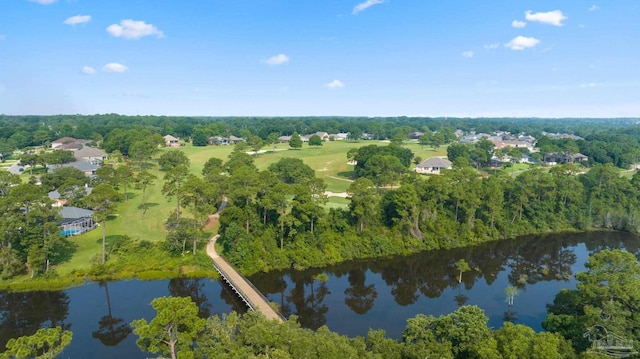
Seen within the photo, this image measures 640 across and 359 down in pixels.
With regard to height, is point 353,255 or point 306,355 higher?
point 306,355

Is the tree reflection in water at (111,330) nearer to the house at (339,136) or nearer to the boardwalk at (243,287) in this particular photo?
the boardwalk at (243,287)

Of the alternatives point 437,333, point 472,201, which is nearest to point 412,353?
point 437,333

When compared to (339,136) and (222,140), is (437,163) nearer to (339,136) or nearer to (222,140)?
(339,136)

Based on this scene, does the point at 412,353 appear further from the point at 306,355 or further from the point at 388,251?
the point at 388,251

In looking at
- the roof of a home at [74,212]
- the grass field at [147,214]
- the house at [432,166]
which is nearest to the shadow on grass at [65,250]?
the grass field at [147,214]

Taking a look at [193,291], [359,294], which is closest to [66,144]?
[193,291]

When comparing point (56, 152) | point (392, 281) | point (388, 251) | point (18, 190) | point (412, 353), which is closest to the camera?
point (412, 353)

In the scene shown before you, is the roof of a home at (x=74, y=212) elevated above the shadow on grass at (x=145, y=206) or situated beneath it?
elevated above
